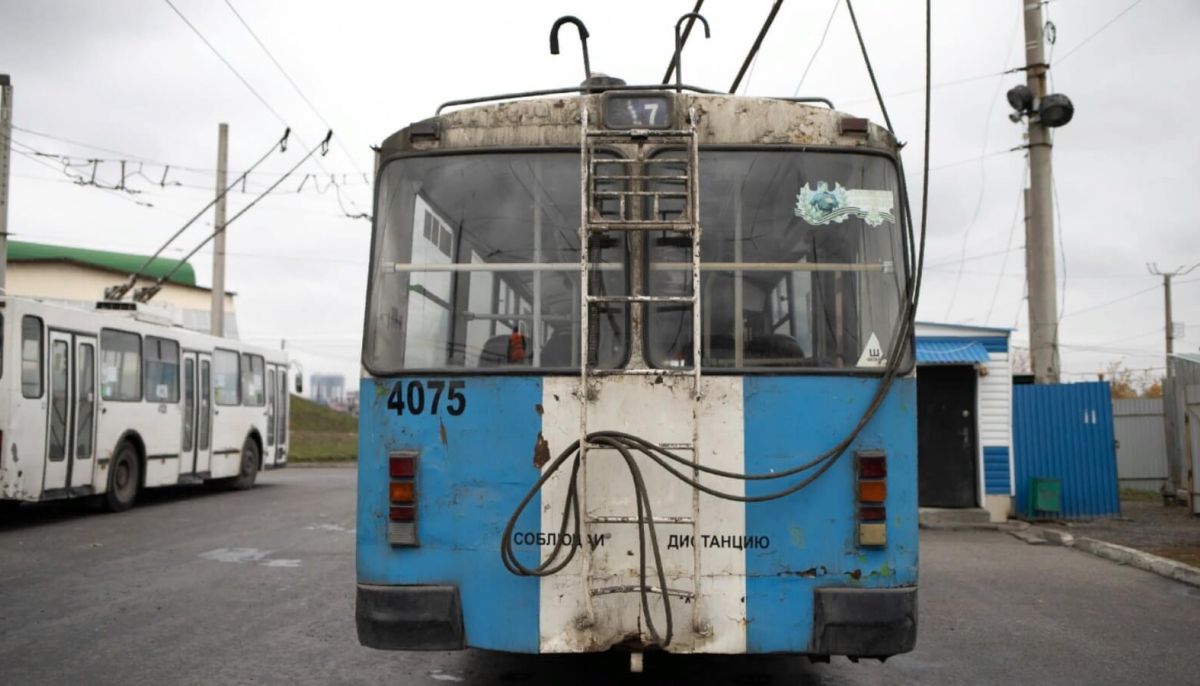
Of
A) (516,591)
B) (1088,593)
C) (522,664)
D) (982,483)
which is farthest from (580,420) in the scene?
(982,483)

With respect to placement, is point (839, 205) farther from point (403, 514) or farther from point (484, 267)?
point (403, 514)

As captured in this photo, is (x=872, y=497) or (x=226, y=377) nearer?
(x=872, y=497)

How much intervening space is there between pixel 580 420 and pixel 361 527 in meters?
1.15

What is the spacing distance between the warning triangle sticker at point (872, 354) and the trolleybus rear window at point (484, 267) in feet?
3.73

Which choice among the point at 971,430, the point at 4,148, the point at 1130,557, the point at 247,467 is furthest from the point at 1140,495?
the point at 4,148

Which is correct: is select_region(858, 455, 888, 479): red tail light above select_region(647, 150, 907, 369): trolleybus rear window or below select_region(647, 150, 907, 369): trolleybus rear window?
below

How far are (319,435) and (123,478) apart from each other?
32.0 m

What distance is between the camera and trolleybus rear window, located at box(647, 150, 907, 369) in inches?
193

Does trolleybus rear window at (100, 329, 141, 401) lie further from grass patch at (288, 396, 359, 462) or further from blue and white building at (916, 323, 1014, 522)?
blue and white building at (916, 323, 1014, 522)

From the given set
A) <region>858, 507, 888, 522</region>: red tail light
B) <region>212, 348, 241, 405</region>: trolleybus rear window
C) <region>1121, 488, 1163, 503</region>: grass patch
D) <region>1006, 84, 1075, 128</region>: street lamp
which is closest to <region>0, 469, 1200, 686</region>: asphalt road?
<region>858, 507, 888, 522</region>: red tail light

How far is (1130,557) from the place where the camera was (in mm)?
11852

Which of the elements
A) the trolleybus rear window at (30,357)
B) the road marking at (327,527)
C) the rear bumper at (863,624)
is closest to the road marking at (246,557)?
the road marking at (327,527)

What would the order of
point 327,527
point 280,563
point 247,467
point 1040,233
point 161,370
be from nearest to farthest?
point 280,563
point 327,527
point 1040,233
point 161,370
point 247,467

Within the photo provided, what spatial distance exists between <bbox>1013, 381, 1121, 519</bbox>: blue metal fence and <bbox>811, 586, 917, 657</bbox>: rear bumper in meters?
12.8
